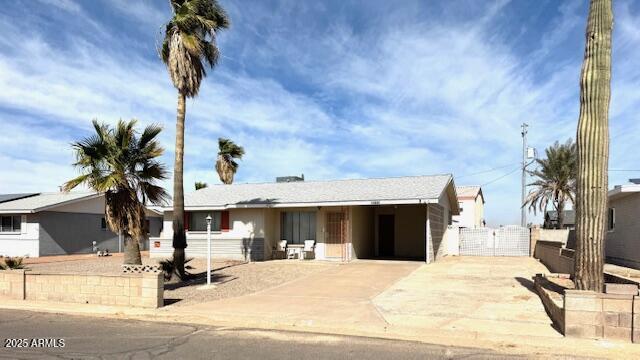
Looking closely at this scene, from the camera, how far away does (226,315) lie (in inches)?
421

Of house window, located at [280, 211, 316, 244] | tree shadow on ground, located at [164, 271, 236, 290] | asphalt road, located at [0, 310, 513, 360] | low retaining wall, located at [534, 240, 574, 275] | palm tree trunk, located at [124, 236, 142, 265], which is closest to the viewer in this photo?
asphalt road, located at [0, 310, 513, 360]

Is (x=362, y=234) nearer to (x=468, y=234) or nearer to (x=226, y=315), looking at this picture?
(x=468, y=234)

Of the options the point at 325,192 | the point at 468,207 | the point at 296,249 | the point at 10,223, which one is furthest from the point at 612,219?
the point at 10,223

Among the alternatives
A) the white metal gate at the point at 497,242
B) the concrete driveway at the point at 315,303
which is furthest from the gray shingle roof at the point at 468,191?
the concrete driveway at the point at 315,303

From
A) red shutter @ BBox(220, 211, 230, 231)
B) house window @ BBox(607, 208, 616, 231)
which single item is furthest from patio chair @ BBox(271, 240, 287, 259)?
house window @ BBox(607, 208, 616, 231)

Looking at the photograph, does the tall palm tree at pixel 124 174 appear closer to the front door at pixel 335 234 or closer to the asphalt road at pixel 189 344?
the asphalt road at pixel 189 344

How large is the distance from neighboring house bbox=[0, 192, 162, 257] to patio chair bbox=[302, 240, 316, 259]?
1545cm

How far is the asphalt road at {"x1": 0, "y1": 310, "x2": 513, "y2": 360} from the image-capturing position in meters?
7.45

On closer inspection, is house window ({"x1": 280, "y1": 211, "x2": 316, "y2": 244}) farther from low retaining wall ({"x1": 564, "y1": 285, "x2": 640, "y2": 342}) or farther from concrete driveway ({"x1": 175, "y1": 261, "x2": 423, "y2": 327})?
low retaining wall ({"x1": 564, "y1": 285, "x2": 640, "y2": 342})

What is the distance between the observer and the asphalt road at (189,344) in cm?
745

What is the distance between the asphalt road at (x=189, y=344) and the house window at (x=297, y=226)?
13.5 meters

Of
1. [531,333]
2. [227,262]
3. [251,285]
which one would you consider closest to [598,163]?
[531,333]

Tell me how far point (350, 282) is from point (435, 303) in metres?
4.26

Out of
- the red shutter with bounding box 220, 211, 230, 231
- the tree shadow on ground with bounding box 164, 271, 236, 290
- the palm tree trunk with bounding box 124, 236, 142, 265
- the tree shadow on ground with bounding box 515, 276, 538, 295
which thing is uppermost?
the red shutter with bounding box 220, 211, 230, 231
